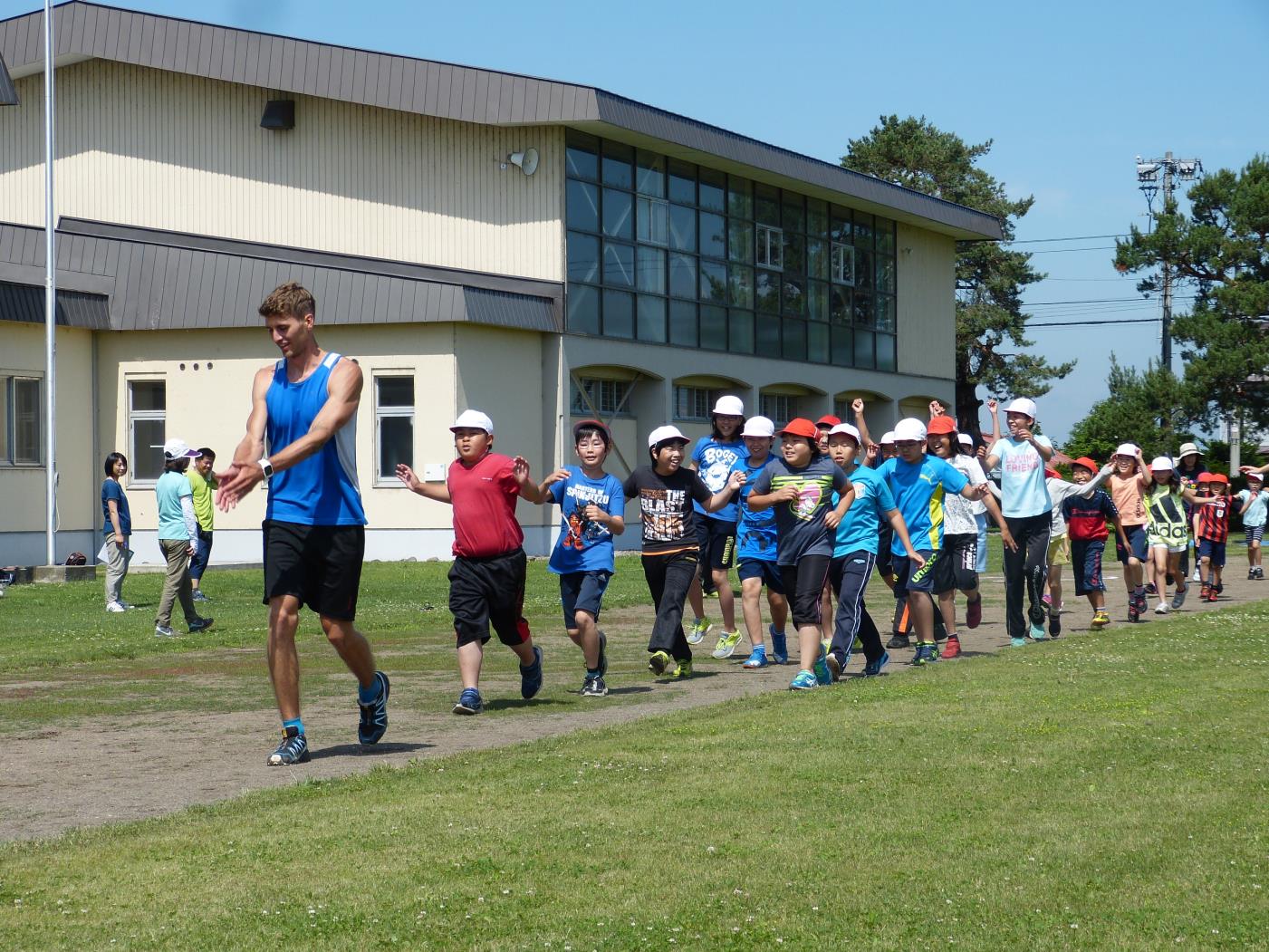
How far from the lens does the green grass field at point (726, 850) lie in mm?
5113

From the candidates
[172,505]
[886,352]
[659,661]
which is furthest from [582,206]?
[659,661]

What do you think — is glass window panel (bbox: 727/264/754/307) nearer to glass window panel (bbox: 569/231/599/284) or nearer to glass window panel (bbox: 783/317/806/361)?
glass window panel (bbox: 783/317/806/361)

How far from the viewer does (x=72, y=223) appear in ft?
115

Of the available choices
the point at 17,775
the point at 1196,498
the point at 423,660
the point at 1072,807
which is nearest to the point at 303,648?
the point at 423,660

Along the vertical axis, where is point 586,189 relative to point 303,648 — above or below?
above

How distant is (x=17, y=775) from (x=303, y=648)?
7.07 metres

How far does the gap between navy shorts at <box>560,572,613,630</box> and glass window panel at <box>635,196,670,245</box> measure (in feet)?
80.9

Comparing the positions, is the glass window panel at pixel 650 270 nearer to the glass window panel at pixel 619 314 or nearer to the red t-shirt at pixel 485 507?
the glass window panel at pixel 619 314

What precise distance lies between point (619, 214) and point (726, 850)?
2979 centimetres

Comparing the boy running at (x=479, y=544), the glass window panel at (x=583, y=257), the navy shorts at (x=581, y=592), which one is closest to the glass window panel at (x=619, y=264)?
the glass window panel at (x=583, y=257)

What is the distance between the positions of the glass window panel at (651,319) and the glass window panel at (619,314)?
1.27 feet

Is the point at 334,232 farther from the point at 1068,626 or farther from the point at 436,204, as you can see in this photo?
the point at 1068,626

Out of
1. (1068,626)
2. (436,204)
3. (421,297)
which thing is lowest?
(1068,626)

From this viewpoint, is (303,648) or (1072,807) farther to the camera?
(303,648)
